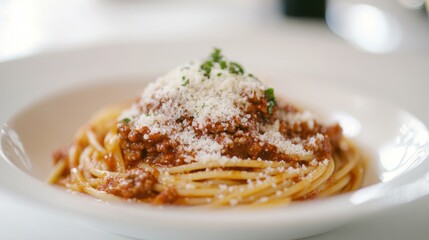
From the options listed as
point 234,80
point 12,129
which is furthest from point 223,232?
point 12,129

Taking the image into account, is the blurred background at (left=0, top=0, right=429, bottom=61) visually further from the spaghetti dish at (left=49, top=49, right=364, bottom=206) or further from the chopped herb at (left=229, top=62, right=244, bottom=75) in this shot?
the spaghetti dish at (left=49, top=49, right=364, bottom=206)

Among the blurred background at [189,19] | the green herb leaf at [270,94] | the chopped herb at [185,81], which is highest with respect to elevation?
the blurred background at [189,19]

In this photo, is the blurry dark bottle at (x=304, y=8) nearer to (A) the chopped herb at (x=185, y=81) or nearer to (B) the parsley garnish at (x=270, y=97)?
(B) the parsley garnish at (x=270, y=97)

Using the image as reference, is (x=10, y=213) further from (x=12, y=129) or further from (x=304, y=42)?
(x=304, y=42)

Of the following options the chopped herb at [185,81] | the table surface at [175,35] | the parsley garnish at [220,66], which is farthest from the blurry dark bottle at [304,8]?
the chopped herb at [185,81]

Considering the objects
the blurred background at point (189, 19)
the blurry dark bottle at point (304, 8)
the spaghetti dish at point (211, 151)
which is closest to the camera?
the spaghetti dish at point (211, 151)

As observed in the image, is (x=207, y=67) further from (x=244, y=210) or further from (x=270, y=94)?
(x=244, y=210)

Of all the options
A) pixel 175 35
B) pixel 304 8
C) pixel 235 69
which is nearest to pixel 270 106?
pixel 235 69
